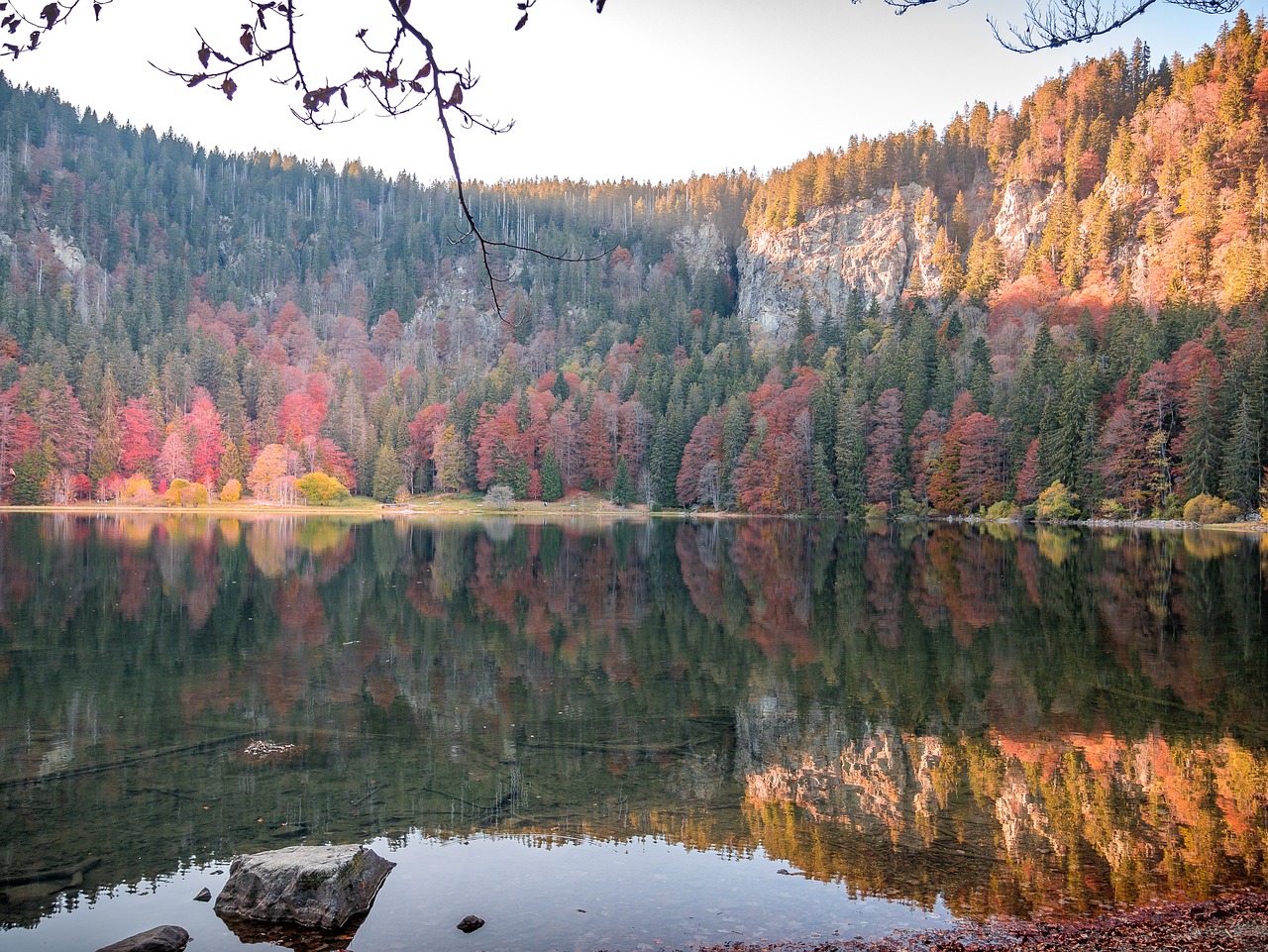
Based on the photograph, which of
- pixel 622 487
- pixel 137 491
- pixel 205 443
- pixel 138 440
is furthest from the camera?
pixel 205 443

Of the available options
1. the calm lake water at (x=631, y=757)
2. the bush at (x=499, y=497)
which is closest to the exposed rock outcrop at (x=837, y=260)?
the bush at (x=499, y=497)

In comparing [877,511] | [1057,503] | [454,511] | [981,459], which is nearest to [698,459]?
[877,511]

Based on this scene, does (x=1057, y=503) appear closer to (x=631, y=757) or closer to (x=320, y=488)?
(x=631, y=757)

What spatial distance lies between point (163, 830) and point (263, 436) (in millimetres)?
125775

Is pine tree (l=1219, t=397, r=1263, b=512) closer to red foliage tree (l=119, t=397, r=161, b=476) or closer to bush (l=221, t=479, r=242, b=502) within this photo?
bush (l=221, t=479, r=242, b=502)

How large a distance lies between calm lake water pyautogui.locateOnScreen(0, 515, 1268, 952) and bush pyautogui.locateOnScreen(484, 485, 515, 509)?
84.3 meters

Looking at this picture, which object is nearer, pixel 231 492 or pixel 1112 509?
pixel 1112 509

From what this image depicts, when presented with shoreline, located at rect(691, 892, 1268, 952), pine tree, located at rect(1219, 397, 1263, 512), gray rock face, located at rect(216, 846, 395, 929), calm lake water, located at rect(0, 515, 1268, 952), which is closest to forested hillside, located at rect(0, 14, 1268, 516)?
pine tree, located at rect(1219, 397, 1263, 512)

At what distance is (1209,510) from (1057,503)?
12974 mm

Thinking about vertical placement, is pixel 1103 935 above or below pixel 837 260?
below

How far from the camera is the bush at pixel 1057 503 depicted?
83000mm

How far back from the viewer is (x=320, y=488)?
11538cm

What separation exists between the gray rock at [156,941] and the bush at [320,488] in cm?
11278

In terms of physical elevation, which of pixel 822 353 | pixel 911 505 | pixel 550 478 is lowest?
pixel 911 505
